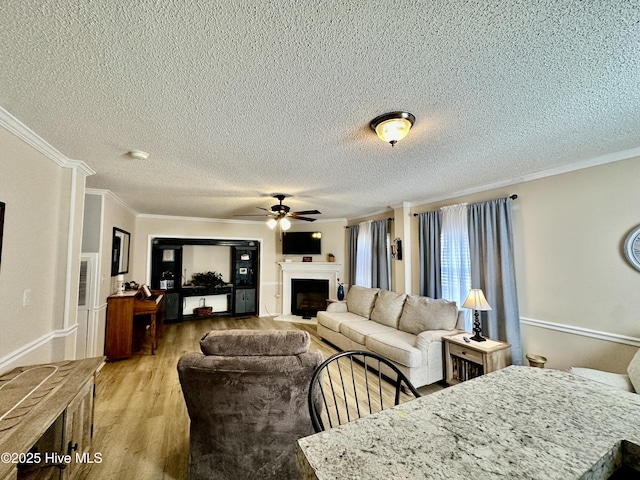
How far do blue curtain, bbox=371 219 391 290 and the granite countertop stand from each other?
3.89 meters

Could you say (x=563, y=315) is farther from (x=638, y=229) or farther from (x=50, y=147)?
(x=50, y=147)

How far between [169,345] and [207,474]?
3.44 metres

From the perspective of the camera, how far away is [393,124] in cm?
172

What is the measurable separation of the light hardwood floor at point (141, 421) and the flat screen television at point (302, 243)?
2741 millimetres

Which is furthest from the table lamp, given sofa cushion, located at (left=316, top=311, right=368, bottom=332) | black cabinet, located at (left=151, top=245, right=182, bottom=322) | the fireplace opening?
black cabinet, located at (left=151, top=245, right=182, bottom=322)

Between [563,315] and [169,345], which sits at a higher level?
[563,315]

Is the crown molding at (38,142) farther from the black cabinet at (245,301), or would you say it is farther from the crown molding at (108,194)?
the black cabinet at (245,301)

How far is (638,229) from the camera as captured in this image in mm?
2232

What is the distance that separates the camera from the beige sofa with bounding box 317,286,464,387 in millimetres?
3014

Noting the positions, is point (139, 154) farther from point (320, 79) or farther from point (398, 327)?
point (398, 327)

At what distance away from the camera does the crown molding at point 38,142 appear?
1729 millimetres

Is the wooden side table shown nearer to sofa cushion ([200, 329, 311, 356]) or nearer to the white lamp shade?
the white lamp shade

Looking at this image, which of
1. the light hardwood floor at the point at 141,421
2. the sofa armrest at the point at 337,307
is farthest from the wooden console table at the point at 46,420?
the sofa armrest at the point at 337,307

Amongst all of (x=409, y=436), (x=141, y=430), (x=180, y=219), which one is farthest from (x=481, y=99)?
(x=180, y=219)
